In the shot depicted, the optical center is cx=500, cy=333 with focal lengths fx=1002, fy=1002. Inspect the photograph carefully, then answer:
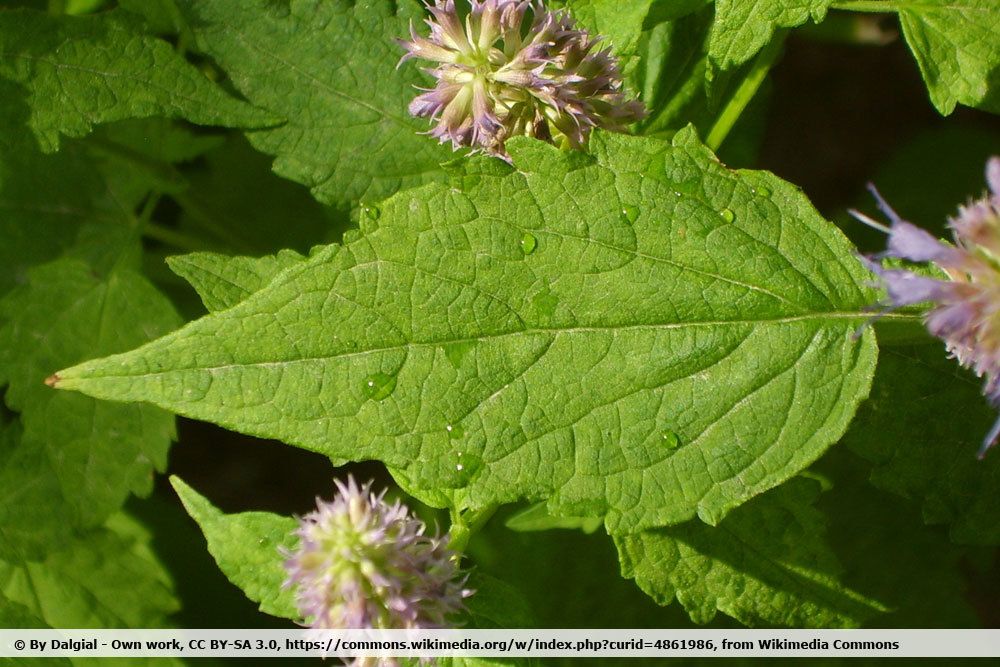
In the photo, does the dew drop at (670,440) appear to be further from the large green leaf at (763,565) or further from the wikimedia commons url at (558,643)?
the wikimedia commons url at (558,643)

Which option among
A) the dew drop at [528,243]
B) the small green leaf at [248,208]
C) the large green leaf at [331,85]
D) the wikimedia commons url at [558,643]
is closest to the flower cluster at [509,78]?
the dew drop at [528,243]

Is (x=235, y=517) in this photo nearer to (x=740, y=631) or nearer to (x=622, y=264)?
(x=622, y=264)

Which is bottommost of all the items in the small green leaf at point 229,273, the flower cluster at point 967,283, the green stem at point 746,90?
the small green leaf at point 229,273

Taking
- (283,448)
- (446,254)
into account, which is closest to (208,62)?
(283,448)

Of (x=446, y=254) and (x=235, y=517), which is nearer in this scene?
(x=446, y=254)

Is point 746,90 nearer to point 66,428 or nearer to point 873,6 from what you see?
point 873,6

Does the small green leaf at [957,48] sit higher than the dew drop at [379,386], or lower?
higher

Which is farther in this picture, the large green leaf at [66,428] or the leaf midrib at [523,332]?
the large green leaf at [66,428]
